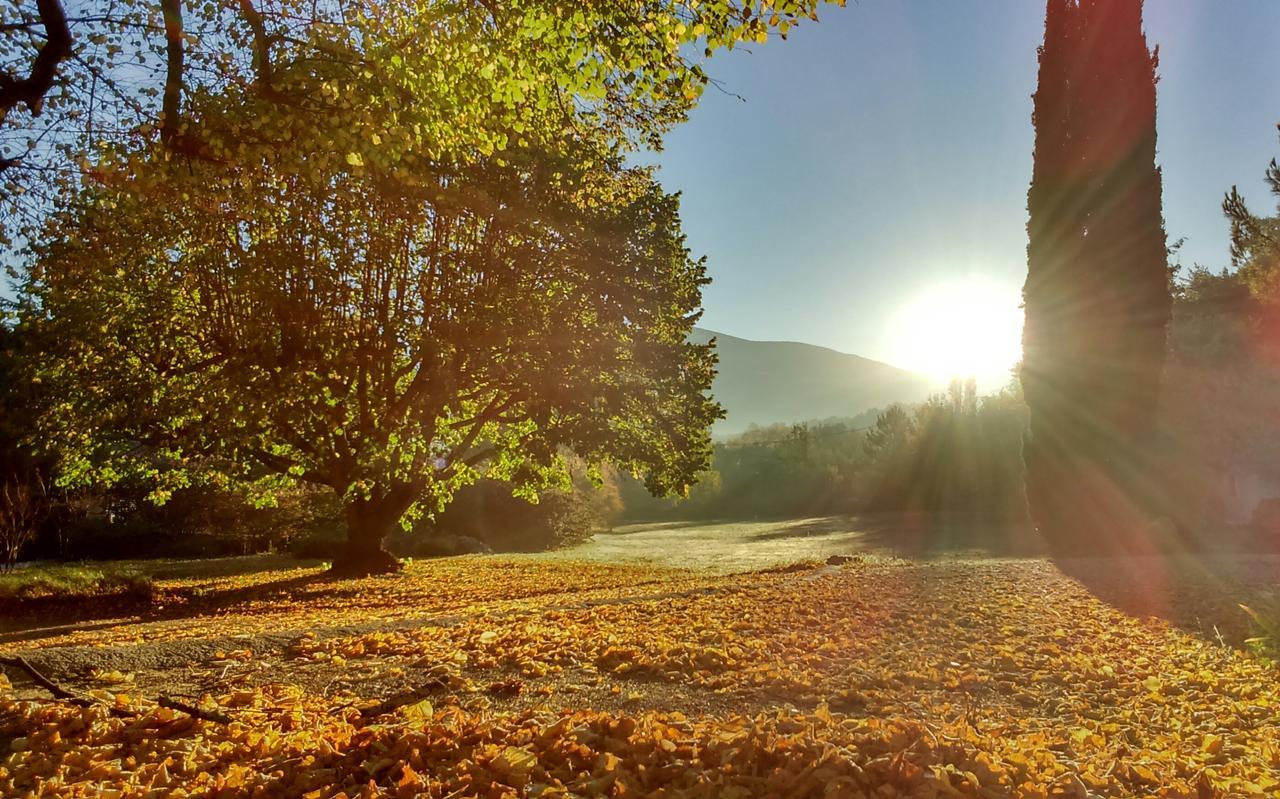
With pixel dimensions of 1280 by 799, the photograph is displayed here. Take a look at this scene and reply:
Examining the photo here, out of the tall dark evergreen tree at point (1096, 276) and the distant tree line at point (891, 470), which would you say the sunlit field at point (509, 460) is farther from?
the distant tree line at point (891, 470)

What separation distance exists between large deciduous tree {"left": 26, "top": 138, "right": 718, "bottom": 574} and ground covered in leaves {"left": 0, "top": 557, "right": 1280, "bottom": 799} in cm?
515

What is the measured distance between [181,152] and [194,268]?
589 cm

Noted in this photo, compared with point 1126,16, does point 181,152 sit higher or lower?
lower

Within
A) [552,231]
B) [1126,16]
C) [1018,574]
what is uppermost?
[1126,16]

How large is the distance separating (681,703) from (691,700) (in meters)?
0.10

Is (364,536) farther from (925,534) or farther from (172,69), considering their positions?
(925,534)

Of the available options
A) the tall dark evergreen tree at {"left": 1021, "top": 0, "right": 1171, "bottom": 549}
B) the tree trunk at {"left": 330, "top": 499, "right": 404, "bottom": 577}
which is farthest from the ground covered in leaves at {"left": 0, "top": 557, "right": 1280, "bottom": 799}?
the tall dark evergreen tree at {"left": 1021, "top": 0, "right": 1171, "bottom": 549}

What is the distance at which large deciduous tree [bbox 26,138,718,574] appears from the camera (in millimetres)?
12203

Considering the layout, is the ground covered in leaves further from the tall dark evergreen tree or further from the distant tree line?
the distant tree line

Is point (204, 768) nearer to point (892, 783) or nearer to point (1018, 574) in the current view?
point (892, 783)

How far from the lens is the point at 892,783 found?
9.21 feet

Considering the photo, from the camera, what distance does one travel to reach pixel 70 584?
1384 centimetres

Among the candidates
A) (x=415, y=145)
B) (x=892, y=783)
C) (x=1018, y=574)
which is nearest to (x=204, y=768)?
(x=892, y=783)

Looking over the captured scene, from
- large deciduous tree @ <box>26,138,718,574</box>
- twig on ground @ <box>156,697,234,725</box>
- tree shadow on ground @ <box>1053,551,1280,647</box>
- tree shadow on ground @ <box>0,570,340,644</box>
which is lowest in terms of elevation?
tree shadow on ground @ <box>1053,551,1280,647</box>
